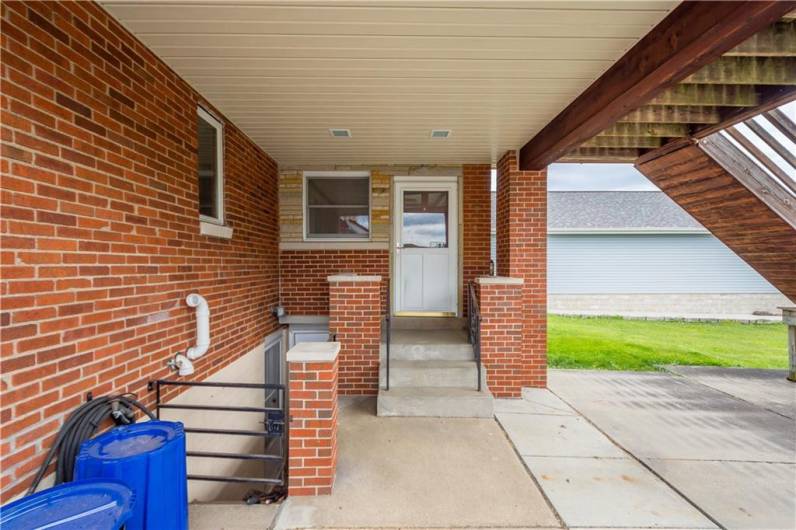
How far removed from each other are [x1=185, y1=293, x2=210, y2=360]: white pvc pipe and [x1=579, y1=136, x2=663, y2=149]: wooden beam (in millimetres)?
4476

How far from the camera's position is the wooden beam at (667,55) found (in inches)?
67.7

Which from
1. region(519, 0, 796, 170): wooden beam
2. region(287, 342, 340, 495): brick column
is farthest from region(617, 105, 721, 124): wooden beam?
region(287, 342, 340, 495): brick column

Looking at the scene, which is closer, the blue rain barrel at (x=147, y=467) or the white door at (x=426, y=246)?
the blue rain barrel at (x=147, y=467)

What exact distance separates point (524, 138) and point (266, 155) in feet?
10.8

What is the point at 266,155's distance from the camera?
487 centimetres

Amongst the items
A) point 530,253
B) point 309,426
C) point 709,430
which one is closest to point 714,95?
point 530,253

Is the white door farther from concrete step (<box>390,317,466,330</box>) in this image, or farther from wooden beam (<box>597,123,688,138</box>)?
wooden beam (<box>597,123,688,138</box>)

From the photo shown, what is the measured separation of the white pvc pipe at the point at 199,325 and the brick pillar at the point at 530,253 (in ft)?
11.3

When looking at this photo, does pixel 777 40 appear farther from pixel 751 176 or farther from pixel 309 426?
pixel 309 426

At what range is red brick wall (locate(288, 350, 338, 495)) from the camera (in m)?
2.39

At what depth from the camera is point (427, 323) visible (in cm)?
517

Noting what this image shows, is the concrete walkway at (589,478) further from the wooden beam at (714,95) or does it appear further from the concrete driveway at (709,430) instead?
the wooden beam at (714,95)

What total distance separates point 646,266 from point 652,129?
9.60m

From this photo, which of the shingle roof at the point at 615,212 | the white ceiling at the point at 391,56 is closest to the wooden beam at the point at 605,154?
the white ceiling at the point at 391,56
